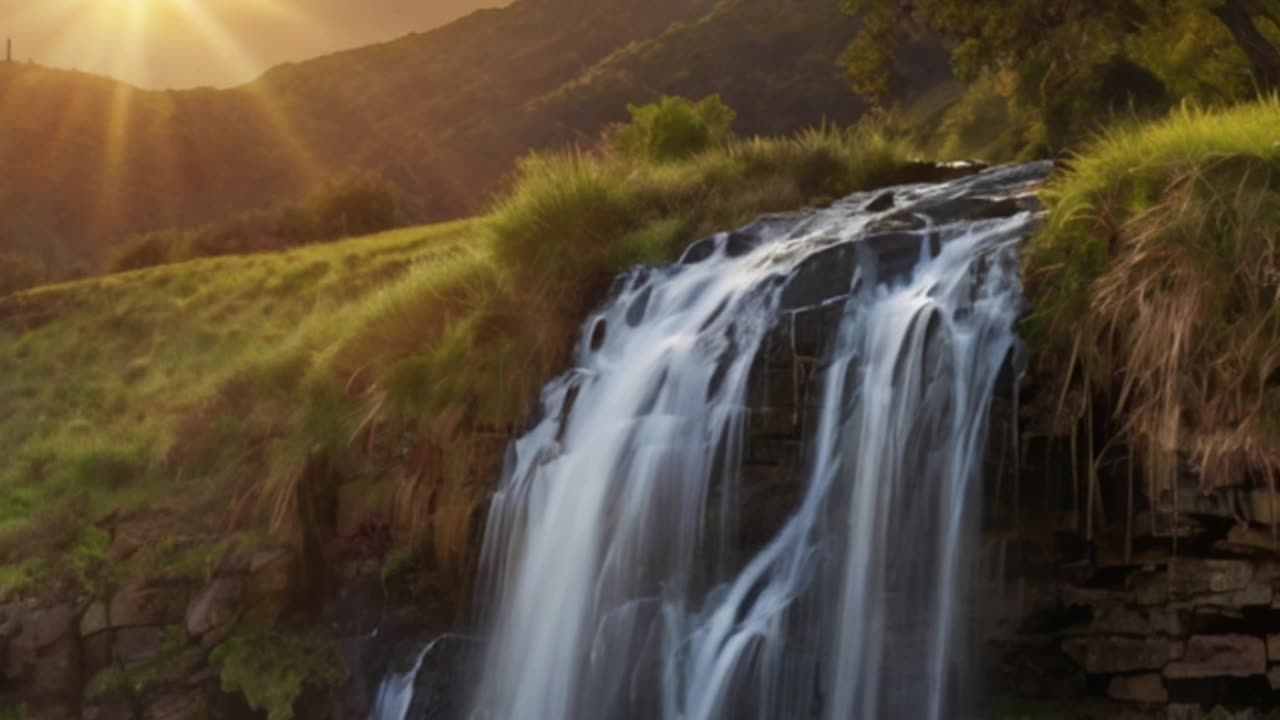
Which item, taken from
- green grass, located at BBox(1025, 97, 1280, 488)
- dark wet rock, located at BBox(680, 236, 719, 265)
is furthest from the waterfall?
green grass, located at BBox(1025, 97, 1280, 488)

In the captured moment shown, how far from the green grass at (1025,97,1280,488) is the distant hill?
4901 centimetres

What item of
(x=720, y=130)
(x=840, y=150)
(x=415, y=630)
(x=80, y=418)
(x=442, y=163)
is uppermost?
(x=442, y=163)

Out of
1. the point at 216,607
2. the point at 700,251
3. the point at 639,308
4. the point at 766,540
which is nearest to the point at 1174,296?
the point at 766,540

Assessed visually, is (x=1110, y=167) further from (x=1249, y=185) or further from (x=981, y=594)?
(x=981, y=594)

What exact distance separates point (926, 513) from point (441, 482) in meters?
4.43

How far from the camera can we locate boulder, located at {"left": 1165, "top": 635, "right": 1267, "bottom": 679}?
8.65 metres

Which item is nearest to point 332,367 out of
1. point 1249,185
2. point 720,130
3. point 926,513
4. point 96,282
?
point 926,513

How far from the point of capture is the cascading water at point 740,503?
9.35 metres

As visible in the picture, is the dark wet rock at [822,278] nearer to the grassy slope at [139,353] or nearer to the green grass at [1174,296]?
the green grass at [1174,296]

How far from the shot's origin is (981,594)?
366 inches

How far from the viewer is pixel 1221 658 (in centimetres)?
873

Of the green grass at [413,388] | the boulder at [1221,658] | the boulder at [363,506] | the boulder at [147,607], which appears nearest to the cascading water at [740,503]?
the green grass at [413,388]

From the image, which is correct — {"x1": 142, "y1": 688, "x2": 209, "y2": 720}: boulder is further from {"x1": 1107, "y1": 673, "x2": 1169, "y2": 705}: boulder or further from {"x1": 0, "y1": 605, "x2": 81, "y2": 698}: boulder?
{"x1": 1107, "y1": 673, "x2": 1169, "y2": 705}: boulder

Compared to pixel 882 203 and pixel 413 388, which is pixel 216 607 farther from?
pixel 882 203
